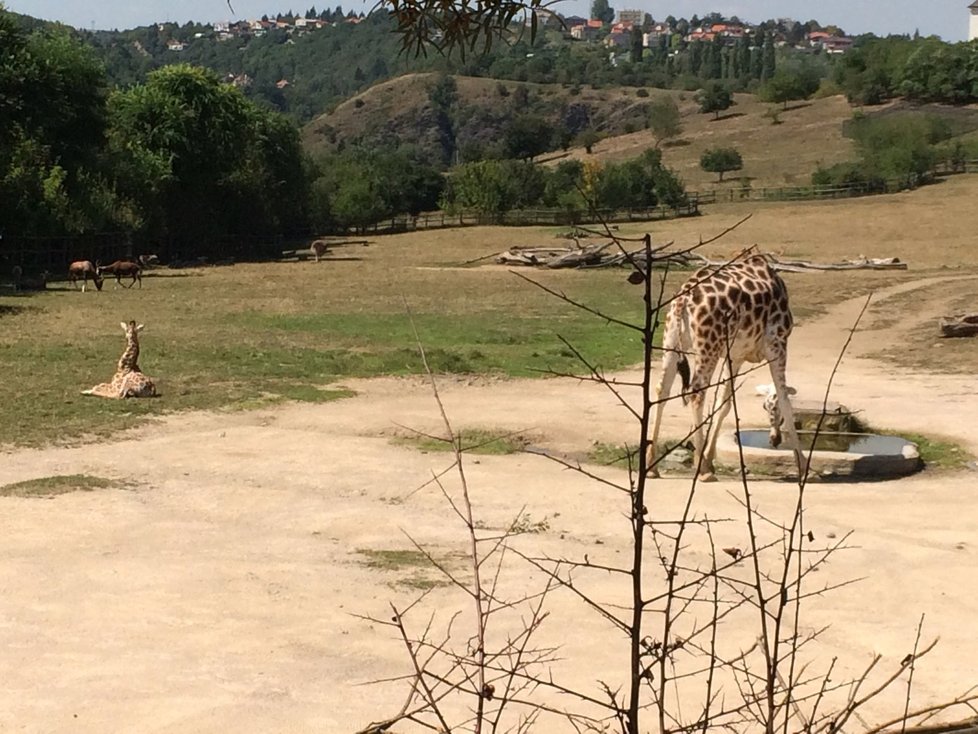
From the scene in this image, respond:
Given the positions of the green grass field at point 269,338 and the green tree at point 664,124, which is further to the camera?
the green tree at point 664,124

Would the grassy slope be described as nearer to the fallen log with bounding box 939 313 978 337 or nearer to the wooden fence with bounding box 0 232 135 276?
the fallen log with bounding box 939 313 978 337

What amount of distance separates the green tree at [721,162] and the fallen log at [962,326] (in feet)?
193

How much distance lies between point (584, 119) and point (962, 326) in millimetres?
125578

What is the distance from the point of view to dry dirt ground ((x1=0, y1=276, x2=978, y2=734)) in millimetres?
7848

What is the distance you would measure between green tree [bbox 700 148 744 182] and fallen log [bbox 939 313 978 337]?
58.9 metres

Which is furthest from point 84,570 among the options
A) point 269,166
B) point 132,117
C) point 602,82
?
point 602,82

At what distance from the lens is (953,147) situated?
74.6 metres

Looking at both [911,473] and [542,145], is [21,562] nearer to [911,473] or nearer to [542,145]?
[911,473]

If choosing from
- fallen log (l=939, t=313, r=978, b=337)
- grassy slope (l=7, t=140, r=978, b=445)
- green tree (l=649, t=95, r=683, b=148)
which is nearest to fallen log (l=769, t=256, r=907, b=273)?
grassy slope (l=7, t=140, r=978, b=445)

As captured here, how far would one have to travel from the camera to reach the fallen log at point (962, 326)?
23766mm

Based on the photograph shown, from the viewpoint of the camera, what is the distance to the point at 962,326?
2380cm

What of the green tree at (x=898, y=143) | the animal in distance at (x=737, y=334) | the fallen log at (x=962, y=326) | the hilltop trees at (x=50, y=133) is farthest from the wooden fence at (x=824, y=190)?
the animal in distance at (x=737, y=334)

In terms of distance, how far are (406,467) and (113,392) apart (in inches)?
200

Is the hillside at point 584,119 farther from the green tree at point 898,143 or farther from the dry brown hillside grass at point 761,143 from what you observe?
the green tree at point 898,143
